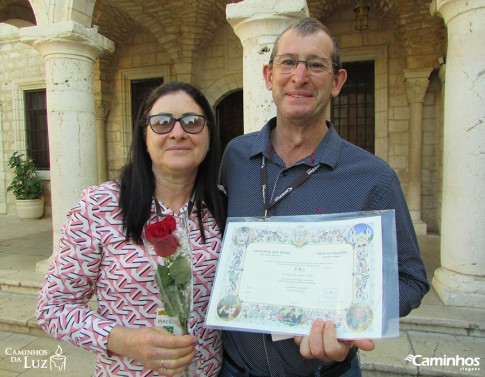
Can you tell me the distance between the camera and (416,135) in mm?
6941

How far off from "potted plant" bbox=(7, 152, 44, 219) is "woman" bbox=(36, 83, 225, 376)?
30.5 feet

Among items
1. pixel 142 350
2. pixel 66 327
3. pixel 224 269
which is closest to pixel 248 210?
pixel 224 269

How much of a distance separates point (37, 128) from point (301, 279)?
427 inches

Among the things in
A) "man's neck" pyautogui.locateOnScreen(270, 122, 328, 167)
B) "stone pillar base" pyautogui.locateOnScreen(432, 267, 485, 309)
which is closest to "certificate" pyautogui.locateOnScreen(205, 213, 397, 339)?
"man's neck" pyautogui.locateOnScreen(270, 122, 328, 167)

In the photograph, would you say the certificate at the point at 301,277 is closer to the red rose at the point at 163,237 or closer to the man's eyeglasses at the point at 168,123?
the red rose at the point at 163,237

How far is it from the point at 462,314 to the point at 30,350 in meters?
4.04

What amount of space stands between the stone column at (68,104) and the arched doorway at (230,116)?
4.26 meters

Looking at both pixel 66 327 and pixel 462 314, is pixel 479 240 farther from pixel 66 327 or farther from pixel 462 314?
pixel 66 327

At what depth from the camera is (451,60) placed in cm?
344

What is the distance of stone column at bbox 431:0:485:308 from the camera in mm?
3275

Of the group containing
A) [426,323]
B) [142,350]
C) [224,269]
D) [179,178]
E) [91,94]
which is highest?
[91,94]

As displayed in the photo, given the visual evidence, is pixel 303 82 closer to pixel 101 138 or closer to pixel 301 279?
pixel 301 279

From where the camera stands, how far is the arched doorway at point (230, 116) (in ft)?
27.9

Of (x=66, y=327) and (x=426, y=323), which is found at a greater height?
(x=66, y=327)
